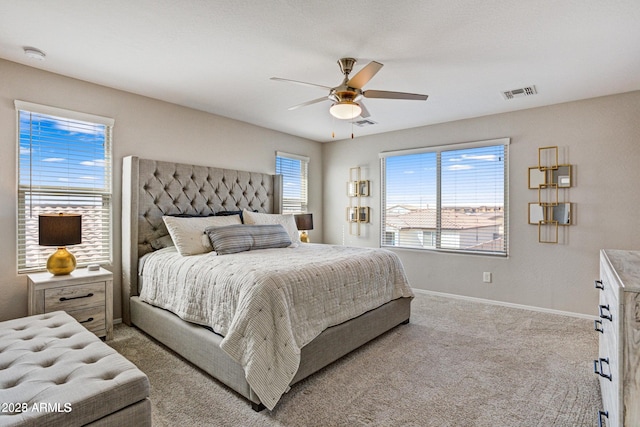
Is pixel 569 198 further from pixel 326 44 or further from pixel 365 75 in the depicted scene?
pixel 326 44

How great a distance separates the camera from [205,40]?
8.26ft

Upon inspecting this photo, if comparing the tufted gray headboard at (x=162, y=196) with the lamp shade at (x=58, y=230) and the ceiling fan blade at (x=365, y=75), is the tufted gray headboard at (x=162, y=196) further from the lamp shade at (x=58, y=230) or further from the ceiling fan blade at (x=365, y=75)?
the ceiling fan blade at (x=365, y=75)

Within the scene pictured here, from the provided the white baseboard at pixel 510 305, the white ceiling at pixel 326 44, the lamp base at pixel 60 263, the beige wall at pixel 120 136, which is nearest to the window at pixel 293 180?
the beige wall at pixel 120 136

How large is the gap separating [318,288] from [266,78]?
2121mm

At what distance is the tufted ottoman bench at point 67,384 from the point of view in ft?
4.28

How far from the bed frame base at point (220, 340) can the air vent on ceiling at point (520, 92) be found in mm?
2575

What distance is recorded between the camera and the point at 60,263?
2.89 meters

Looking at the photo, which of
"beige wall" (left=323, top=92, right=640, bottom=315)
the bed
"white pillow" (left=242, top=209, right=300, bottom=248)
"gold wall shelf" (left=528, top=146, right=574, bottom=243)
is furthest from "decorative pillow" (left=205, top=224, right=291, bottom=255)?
"gold wall shelf" (left=528, top=146, right=574, bottom=243)

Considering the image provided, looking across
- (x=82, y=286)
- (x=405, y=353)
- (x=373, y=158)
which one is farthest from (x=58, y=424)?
(x=373, y=158)

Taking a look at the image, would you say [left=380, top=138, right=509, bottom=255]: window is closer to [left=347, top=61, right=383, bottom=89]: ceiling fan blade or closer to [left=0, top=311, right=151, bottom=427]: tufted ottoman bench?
[left=347, top=61, right=383, bottom=89]: ceiling fan blade

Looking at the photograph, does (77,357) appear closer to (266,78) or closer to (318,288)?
(318,288)

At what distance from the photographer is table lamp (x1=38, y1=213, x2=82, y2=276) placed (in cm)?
272

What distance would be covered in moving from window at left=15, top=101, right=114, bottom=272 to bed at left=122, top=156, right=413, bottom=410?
0.23 meters

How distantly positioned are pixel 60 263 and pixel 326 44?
2954 millimetres
